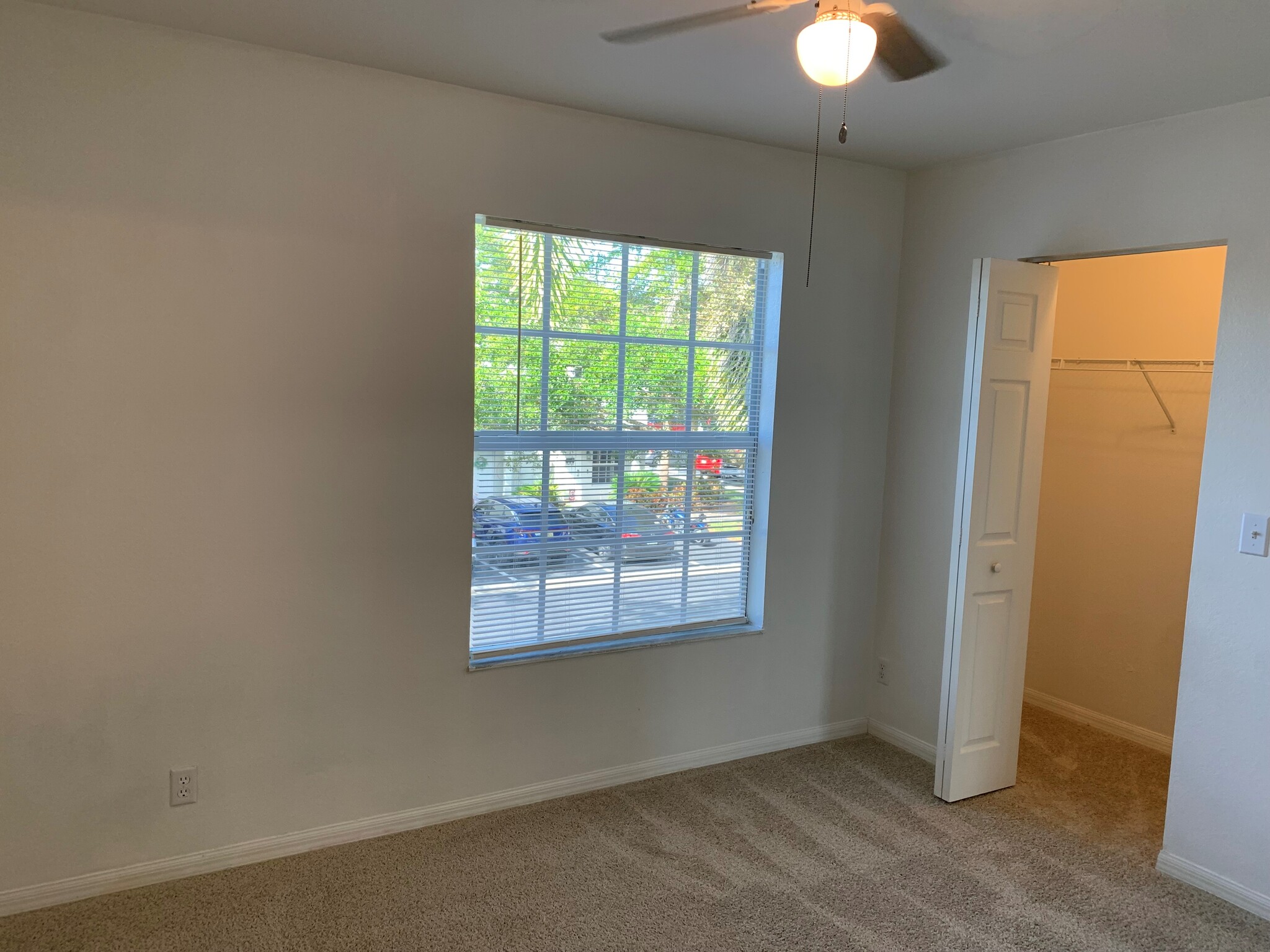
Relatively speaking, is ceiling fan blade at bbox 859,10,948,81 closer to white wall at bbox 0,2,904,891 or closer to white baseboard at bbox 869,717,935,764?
white wall at bbox 0,2,904,891

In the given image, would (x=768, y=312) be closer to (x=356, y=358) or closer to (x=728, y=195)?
(x=728, y=195)

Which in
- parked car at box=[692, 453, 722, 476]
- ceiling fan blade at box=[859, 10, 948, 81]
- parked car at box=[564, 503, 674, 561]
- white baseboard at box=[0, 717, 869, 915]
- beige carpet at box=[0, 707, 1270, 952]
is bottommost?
beige carpet at box=[0, 707, 1270, 952]

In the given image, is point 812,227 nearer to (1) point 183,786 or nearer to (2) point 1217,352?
(2) point 1217,352

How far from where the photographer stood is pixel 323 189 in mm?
2590

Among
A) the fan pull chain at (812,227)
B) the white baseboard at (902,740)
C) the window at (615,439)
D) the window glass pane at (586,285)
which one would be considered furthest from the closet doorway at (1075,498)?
the window glass pane at (586,285)

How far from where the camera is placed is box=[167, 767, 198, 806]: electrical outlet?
2.55 meters

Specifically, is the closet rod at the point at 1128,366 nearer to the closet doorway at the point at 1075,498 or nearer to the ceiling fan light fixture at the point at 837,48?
the closet doorway at the point at 1075,498

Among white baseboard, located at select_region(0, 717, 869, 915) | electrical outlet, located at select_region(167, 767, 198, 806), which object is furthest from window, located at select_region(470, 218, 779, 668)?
electrical outlet, located at select_region(167, 767, 198, 806)

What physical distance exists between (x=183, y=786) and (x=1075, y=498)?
3881 millimetres

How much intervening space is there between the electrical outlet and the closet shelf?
3.36m

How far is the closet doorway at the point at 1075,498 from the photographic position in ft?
10.4

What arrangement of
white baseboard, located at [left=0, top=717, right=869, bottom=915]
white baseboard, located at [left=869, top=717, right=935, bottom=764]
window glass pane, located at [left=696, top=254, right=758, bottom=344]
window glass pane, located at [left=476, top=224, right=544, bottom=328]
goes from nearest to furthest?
white baseboard, located at [left=0, top=717, right=869, bottom=915] → window glass pane, located at [left=476, top=224, right=544, bottom=328] → window glass pane, located at [left=696, top=254, right=758, bottom=344] → white baseboard, located at [left=869, top=717, right=935, bottom=764]

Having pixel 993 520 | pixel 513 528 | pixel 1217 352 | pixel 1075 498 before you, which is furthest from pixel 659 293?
pixel 1075 498

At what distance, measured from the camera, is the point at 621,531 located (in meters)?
3.29
